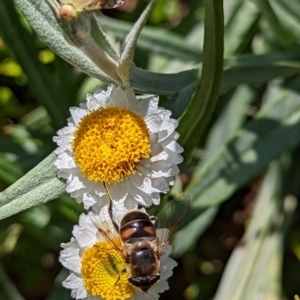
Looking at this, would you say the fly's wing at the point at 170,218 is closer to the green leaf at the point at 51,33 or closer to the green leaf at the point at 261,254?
the green leaf at the point at 51,33

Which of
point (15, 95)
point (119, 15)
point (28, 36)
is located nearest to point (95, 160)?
point (28, 36)

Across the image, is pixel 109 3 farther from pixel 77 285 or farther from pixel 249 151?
pixel 249 151

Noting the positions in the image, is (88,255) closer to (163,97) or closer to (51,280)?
(163,97)

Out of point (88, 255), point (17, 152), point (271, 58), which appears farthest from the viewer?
point (17, 152)

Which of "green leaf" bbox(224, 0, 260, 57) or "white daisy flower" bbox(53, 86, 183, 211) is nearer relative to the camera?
"white daisy flower" bbox(53, 86, 183, 211)

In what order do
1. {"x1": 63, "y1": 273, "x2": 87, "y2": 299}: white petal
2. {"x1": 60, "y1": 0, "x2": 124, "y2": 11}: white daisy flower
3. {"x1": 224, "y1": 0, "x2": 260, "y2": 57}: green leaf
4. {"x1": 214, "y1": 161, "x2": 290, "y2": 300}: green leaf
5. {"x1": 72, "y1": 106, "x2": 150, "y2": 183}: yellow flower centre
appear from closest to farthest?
{"x1": 60, "y1": 0, "x2": 124, "y2": 11}: white daisy flower < {"x1": 72, "y1": 106, "x2": 150, "y2": 183}: yellow flower centre < {"x1": 63, "y1": 273, "x2": 87, "y2": 299}: white petal < {"x1": 214, "y1": 161, "x2": 290, "y2": 300}: green leaf < {"x1": 224, "y1": 0, "x2": 260, "y2": 57}: green leaf

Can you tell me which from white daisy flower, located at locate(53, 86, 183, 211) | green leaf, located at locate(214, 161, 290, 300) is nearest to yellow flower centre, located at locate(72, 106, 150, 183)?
white daisy flower, located at locate(53, 86, 183, 211)

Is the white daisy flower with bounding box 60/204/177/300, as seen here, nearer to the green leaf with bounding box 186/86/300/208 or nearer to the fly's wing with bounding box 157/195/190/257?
the fly's wing with bounding box 157/195/190/257

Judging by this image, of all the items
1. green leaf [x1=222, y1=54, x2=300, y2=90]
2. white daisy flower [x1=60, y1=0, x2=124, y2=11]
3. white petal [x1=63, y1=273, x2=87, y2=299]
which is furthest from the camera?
green leaf [x1=222, y1=54, x2=300, y2=90]
